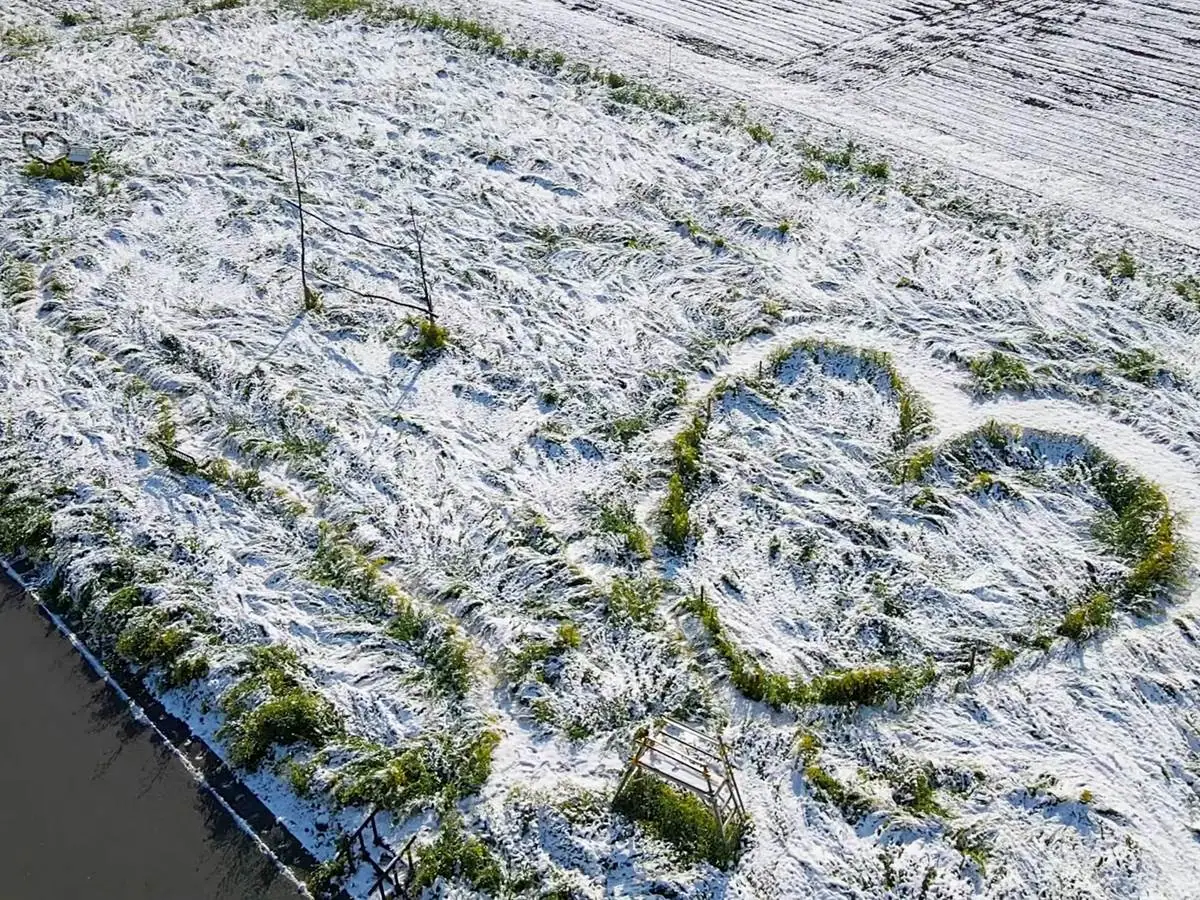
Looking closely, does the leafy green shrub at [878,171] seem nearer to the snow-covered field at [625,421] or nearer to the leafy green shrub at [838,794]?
the snow-covered field at [625,421]

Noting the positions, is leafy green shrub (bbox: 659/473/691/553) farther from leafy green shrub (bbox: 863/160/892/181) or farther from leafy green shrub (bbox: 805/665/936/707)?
leafy green shrub (bbox: 863/160/892/181)

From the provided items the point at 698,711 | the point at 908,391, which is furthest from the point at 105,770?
the point at 908,391

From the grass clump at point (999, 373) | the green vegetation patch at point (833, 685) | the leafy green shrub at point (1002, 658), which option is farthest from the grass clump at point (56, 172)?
the leafy green shrub at point (1002, 658)

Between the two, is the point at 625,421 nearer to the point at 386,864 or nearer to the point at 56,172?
the point at 386,864

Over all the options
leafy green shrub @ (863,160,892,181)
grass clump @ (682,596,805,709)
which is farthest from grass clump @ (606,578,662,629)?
leafy green shrub @ (863,160,892,181)

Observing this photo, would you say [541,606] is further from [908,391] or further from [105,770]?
[908,391]

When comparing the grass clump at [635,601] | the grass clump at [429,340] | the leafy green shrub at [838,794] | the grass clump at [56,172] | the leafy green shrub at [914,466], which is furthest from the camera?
the grass clump at [56,172]

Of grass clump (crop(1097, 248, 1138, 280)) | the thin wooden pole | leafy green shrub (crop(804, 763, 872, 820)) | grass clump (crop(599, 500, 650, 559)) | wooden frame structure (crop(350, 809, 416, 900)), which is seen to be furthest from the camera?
the thin wooden pole
